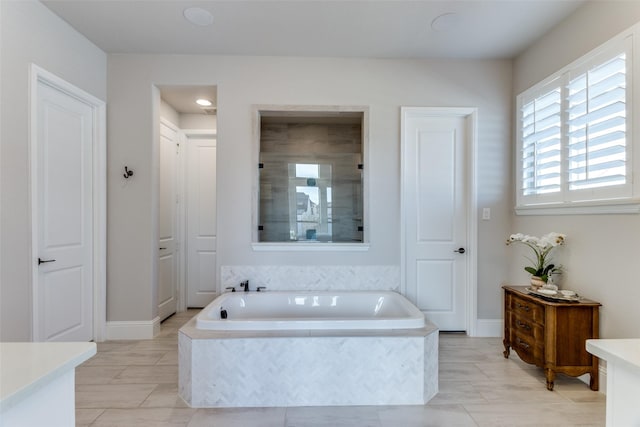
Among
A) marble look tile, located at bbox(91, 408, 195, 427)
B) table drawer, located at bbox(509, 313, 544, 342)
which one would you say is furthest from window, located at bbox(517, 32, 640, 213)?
marble look tile, located at bbox(91, 408, 195, 427)

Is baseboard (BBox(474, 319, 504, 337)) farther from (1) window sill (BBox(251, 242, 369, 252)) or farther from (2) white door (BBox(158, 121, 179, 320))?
(2) white door (BBox(158, 121, 179, 320))

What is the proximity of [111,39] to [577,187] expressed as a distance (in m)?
3.92

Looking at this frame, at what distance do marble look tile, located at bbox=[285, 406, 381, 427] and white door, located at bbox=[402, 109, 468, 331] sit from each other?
146 cm

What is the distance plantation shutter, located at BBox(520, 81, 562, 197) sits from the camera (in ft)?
8.11

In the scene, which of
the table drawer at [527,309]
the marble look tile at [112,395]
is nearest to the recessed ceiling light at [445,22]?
the table drawer at [527,309]

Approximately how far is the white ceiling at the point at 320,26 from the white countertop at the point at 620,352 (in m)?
2.26

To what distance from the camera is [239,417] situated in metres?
1.84

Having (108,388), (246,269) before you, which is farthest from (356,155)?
(108,388)

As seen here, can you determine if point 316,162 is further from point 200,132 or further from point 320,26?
point 200,132

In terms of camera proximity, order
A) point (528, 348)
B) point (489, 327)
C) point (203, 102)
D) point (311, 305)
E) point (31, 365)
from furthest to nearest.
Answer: point (203, 102) → point (489, 327) → point (311, 305) → point (528, 348) → point (31, 365)

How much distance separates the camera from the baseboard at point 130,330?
295 cm

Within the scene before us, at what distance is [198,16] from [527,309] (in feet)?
10.8

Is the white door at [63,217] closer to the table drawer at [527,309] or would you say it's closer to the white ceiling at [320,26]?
the white ceiling at [320,26]

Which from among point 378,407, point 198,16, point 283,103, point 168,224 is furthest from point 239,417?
point 198,16
